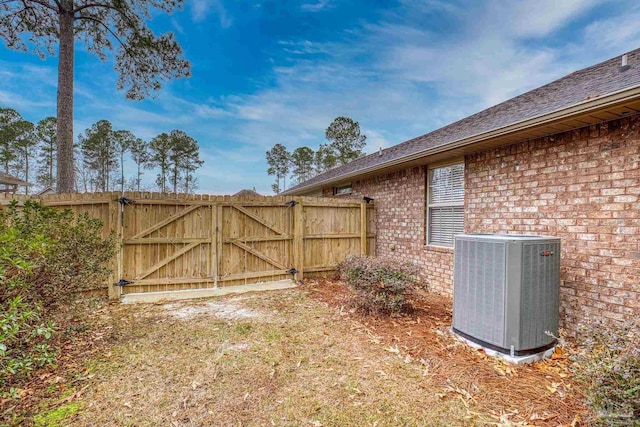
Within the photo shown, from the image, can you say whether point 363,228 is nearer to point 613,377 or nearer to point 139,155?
point 613,377

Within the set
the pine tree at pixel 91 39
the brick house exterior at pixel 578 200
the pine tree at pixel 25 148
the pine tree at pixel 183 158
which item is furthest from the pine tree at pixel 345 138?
the pine tree at pixel 25 148

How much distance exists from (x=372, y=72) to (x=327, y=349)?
31.6ft

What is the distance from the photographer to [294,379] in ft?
9.37

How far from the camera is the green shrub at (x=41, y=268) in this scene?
2.54 m

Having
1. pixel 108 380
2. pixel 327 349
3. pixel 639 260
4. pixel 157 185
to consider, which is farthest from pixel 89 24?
pixel 157 185

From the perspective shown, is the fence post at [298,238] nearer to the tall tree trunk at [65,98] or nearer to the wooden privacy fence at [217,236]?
the wooden privacy fence at [217,236]

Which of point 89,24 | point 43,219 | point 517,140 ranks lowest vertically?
point 43,219

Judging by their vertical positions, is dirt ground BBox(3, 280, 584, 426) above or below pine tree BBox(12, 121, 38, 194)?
below

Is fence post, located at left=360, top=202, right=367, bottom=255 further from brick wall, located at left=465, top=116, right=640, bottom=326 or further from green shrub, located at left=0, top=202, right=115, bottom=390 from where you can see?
green shrub, located at left=0, top=202, right=115, bottom=390

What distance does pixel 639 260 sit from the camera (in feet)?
9.93

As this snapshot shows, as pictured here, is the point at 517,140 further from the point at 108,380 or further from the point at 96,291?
the point at 96,291

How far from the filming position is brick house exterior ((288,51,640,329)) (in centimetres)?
312

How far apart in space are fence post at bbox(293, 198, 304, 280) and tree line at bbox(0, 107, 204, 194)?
18.0 metres

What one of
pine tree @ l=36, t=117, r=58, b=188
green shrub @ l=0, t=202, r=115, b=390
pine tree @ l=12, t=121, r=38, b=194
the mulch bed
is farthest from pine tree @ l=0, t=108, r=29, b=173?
the mulch bed
